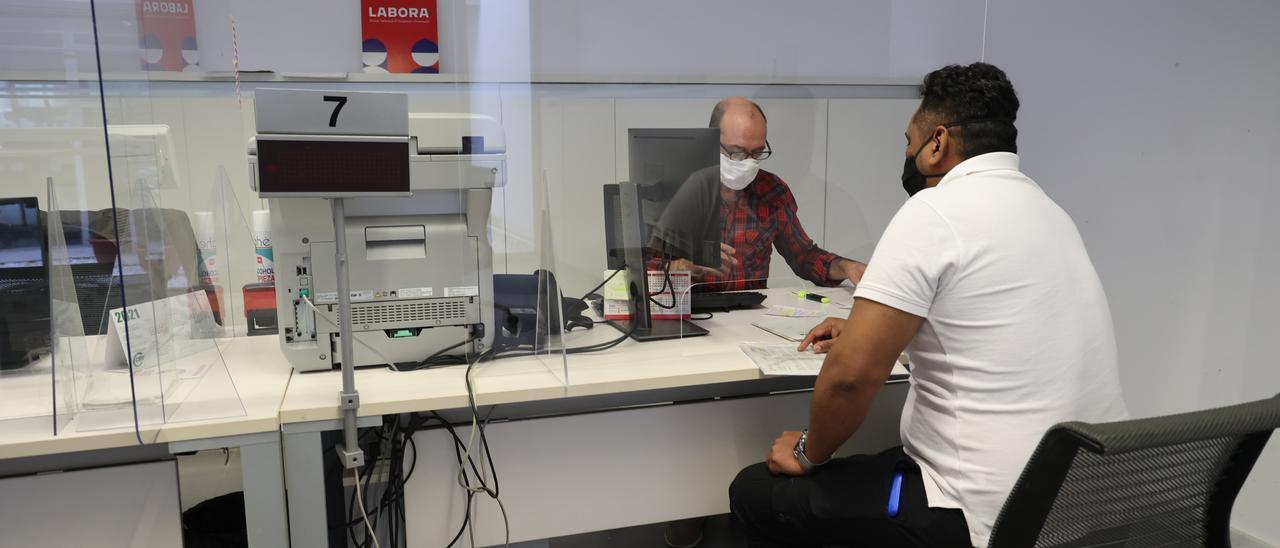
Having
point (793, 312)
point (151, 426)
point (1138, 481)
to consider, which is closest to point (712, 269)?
point (793, 312)

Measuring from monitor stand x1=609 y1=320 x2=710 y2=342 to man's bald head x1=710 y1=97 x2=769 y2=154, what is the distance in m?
0.52

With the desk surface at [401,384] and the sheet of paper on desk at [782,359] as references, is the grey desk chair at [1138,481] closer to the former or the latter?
the sheet of paper on desk at [782,359]

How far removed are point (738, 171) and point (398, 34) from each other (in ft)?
6.24

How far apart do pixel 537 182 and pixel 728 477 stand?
2.86 feet

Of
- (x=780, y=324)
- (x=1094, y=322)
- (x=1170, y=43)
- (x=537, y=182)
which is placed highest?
(x=1170, y=43)

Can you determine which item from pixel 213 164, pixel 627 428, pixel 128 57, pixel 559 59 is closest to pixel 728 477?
pixel 627 428

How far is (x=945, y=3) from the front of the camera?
2.38m

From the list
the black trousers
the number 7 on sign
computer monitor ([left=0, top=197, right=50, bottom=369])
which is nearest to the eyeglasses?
the black trousers

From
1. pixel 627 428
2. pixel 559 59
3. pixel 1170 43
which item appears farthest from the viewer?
pixel 1170 43

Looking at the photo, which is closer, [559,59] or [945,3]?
[559,59]

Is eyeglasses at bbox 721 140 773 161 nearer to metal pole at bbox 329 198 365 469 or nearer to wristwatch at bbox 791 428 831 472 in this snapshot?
wristwatch at bbox 791 428 831 472

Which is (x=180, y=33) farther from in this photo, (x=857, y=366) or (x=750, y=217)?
(x=857, y=366)

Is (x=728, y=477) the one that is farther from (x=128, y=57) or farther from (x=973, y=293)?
(x=128, y=57)

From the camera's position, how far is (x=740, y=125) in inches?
83.4
